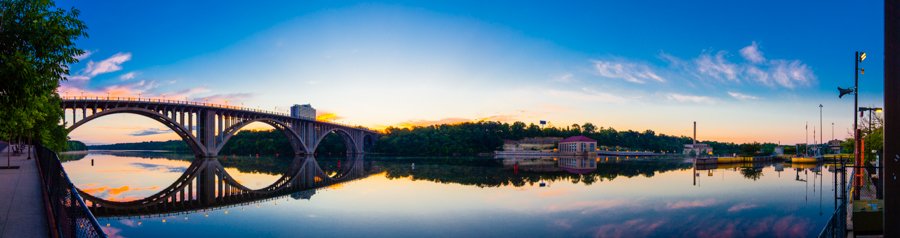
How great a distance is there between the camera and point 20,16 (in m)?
10.6

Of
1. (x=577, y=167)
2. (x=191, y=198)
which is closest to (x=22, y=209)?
(x=191, y=198)

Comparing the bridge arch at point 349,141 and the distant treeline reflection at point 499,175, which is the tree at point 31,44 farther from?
the bridge arch at point 349,141

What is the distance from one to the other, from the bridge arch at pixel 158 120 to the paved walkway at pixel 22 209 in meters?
45.9

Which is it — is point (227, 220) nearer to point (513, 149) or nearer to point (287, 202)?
point (287, 202)

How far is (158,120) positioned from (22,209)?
2434 inches

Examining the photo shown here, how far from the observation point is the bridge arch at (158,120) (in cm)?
5784

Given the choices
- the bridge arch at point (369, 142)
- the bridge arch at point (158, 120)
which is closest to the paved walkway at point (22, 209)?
the bridge arch at point (158, 120)

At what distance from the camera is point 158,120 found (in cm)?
6719

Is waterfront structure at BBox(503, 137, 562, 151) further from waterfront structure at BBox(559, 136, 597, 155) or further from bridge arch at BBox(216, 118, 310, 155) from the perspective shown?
bridge arch at BBox(216, 118, 310, 155)

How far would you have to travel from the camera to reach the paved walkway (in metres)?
9.72
